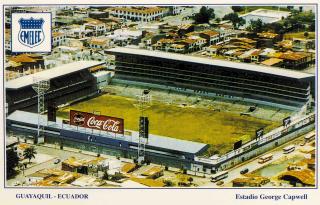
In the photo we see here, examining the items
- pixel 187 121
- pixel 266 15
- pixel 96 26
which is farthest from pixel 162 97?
pixel 266 15

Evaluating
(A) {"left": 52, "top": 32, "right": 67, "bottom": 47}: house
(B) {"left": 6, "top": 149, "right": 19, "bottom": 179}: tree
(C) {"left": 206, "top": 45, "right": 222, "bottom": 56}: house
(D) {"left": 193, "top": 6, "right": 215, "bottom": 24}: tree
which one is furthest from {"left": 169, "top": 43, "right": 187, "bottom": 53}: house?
(B) {"left": 6, "top": 149, "right": 19, "bottom": 179}: tree

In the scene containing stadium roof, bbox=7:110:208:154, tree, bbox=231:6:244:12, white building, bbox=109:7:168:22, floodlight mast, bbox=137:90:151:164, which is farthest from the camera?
white building, bbox=109:7:168:22

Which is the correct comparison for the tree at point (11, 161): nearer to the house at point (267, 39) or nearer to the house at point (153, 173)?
the house at point (153, 173)

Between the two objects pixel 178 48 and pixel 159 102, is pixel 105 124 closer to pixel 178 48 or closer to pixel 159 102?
pixel 159 102

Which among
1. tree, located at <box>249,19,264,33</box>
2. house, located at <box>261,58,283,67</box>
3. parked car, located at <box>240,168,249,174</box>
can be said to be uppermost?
tree, located at <box>249,19,264,33</box>

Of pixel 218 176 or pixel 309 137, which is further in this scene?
pixel 309 137

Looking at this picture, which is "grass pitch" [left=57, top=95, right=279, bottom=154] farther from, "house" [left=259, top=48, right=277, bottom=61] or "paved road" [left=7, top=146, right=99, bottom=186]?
"house" [left=259, top=48, right=277, bottom=61]
